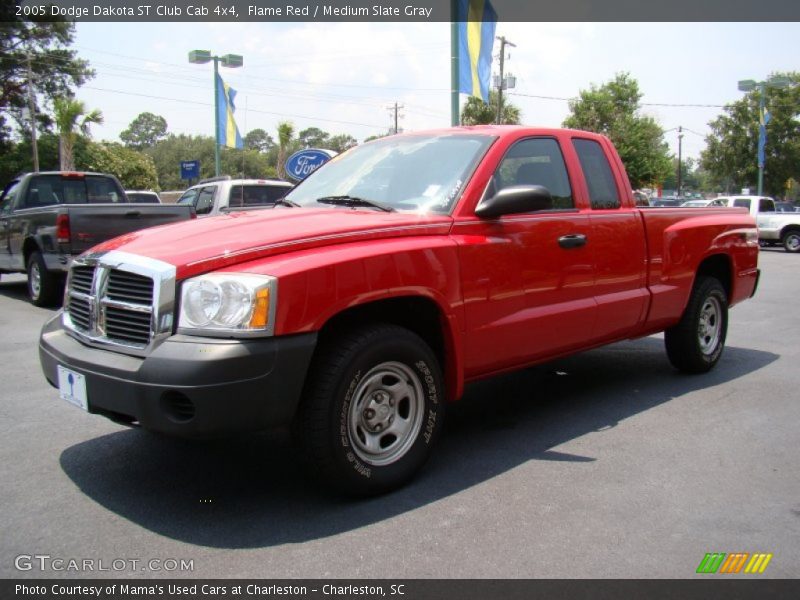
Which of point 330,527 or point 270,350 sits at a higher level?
point 270,350

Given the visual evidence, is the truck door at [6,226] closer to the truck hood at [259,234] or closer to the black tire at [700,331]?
the truck hood at [259,234]

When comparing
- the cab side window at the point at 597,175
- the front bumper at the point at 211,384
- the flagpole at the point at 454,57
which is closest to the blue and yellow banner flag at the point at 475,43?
the flagpole at the point at 454,57

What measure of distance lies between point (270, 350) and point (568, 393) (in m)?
3.20

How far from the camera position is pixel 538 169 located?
480 centimetres

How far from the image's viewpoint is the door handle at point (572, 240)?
4641 millimetres

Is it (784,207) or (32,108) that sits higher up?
(32,108)

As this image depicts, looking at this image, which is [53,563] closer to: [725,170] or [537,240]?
[537,240]

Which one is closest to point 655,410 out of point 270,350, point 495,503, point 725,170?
point 495,503

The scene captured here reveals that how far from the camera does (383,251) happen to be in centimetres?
363

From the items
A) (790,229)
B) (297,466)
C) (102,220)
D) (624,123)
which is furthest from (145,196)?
(624,123)

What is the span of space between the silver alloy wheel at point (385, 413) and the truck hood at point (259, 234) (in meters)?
0.68

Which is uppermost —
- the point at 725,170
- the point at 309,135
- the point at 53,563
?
the point at 309,135

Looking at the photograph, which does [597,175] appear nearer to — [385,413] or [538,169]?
[538,169]

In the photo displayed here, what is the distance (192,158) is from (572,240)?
104 metres
